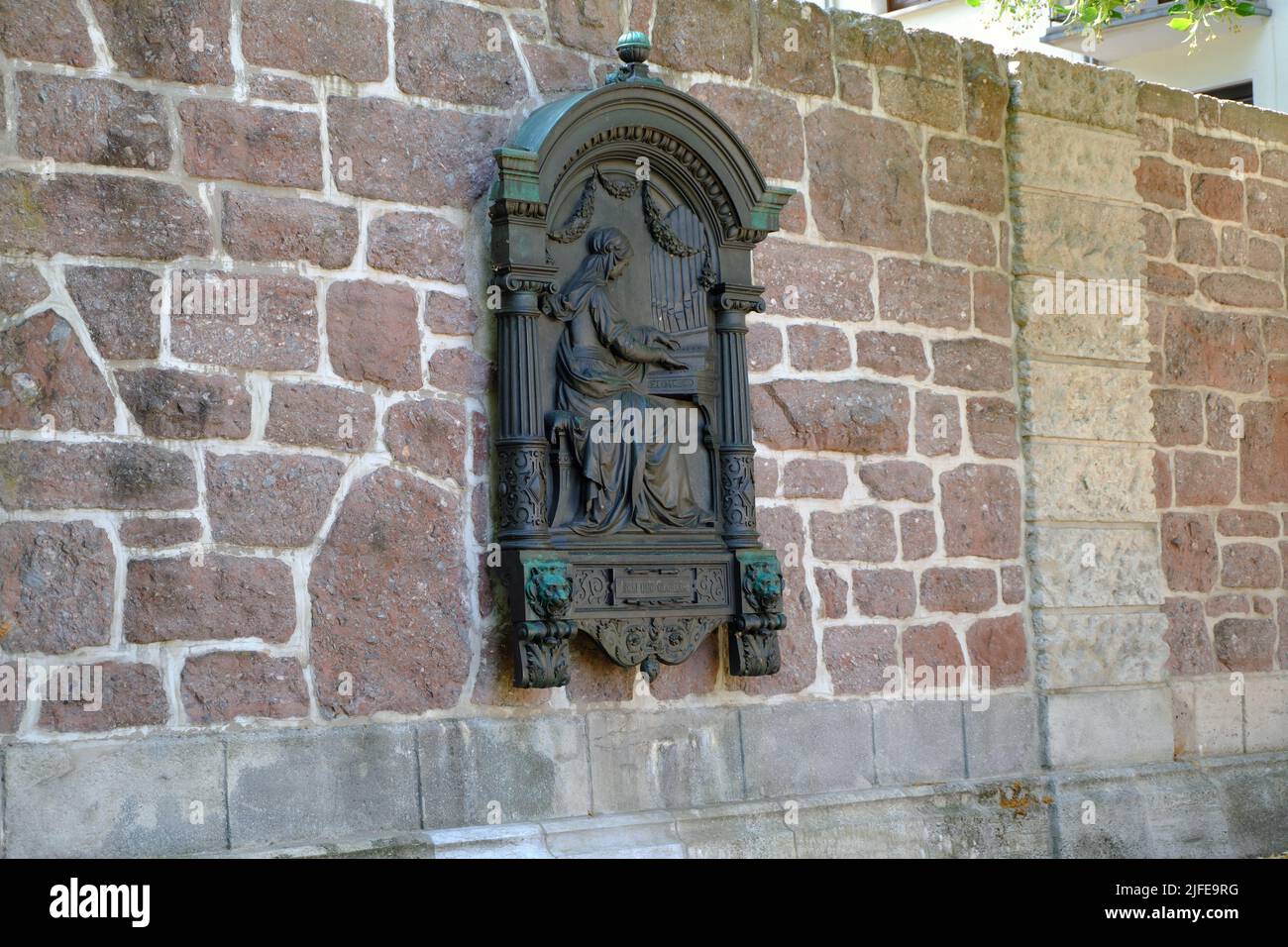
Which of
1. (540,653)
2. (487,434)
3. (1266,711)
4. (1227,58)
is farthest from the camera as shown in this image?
(1227,58)

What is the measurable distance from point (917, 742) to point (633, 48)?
2.48 m

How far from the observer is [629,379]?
17.4 ft

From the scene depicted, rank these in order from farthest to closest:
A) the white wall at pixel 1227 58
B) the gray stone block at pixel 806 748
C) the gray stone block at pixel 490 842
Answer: the white wall at pixel 1227 58 < the gray stone block at pixel 806 748 < the gray stone block at pixel 490 842

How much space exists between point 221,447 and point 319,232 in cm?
65

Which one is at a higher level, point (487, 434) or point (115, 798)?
point (487, 434)

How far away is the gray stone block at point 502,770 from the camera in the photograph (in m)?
4.81

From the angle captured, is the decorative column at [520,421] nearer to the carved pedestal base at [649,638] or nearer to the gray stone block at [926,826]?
the carved pedestal base at [649,638]

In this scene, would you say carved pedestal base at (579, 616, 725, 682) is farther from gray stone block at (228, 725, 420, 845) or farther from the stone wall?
gray stone block at (228, 725, 420, 845)

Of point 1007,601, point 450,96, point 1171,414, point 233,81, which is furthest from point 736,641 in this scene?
point 1171,414

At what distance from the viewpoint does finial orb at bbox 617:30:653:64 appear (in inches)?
206
